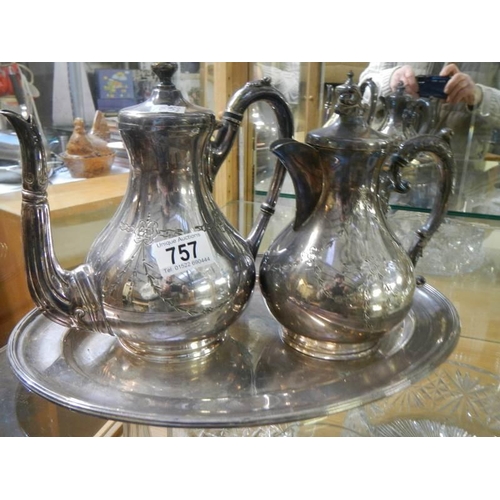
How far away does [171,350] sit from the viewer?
0.47 meters

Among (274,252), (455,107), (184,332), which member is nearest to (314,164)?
(274,252)

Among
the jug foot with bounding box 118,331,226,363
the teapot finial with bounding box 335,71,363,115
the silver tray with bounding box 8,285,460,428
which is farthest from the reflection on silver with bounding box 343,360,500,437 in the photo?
the teapot finial with bounding box 335,71,363,115

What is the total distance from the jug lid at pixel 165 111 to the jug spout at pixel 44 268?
83 mm

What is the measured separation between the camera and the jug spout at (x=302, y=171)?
1.50ft

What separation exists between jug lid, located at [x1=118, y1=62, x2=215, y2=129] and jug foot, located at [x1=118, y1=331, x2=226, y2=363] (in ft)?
0.69

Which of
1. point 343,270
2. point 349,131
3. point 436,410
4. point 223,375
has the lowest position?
point 436,410

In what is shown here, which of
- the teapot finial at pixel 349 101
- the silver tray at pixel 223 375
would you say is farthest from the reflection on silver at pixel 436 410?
the teapot finial at pixel 349 101

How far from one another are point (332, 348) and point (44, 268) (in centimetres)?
29

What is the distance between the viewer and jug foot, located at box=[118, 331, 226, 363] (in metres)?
0.47

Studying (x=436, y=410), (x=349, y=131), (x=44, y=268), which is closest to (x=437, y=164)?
(x=349, y=131)

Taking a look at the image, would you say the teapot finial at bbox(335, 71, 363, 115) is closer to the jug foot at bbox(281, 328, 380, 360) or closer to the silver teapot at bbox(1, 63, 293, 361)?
the silver teapot at bbox(1, 63, 293, 361)

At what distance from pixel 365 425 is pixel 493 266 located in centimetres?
42

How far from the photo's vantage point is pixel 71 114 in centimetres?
127

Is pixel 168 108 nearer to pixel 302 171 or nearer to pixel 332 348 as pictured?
pixel 302 171
